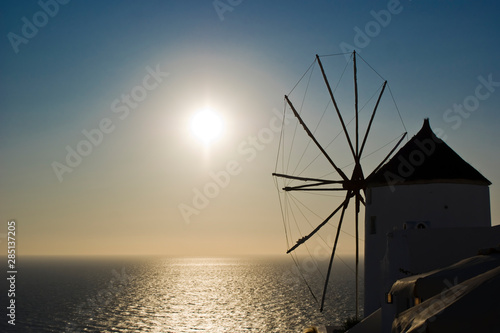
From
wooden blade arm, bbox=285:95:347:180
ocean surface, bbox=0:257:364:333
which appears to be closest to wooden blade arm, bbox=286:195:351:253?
wooden blade arm, bbox=285:95:347:180

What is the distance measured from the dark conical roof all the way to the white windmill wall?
0.28 m

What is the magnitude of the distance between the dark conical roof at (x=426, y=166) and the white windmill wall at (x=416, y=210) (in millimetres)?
278

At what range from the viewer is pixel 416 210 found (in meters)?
19.8

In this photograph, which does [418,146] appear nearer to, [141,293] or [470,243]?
[470,243]

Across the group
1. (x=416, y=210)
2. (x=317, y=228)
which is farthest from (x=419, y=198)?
(x=317, y=228)

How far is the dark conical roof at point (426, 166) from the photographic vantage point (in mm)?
20016

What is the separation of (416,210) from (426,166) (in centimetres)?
220

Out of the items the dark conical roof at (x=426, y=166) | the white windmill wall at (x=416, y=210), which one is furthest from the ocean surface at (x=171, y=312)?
the dark conical roof at (x=426, y=166)

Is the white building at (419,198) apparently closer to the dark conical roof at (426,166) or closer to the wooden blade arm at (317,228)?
the dark conical roof at (426,166)

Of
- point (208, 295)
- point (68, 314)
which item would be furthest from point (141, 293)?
point (68, 314)

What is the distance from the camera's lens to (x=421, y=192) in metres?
19.9

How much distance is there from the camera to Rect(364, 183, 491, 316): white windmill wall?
19.7 meters

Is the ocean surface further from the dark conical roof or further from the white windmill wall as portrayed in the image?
the dark conical roof

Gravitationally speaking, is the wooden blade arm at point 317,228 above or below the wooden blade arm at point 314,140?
below
